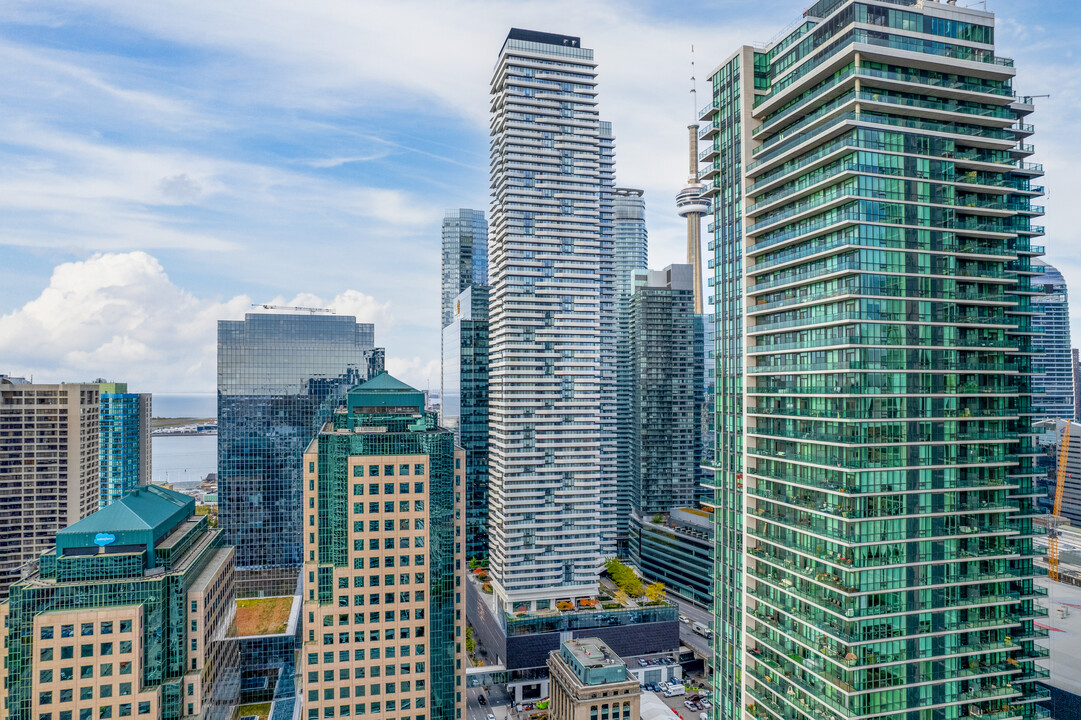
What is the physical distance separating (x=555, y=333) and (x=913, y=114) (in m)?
83.3

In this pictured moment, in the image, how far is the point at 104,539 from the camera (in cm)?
6869

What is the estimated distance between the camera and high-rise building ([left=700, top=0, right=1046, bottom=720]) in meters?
49.8

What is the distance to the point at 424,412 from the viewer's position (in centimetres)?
7531

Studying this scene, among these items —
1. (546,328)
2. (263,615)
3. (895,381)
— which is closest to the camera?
(895,381)

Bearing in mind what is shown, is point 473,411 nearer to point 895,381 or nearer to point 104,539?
point 104,539

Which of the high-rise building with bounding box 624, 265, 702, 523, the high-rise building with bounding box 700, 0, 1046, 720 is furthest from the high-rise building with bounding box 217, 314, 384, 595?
the high-rise building with bounding box 700, 0, 1046, 720

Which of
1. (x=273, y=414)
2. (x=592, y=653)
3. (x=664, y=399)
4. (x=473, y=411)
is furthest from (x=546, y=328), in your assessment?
(x=664, y=399)

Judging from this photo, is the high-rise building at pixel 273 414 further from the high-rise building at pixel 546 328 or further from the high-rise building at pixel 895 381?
the high-rise building at pixel 895 381

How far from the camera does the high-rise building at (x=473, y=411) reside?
163m

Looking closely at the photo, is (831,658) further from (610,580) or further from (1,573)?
(1,573)

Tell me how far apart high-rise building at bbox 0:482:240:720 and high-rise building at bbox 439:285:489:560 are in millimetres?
88689

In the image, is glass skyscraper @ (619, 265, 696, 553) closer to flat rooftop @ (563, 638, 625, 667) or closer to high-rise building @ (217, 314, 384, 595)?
high-rise building @ (217, 314, 384, 595)

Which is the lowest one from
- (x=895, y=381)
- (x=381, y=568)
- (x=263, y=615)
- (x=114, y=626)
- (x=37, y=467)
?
(x=263, y=615)

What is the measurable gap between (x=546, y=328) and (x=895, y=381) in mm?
→ 83295
